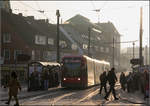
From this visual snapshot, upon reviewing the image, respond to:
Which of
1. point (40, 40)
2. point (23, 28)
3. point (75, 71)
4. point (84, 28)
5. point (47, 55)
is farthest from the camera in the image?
point (84, 28)

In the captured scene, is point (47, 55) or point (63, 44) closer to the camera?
point (47, 55)

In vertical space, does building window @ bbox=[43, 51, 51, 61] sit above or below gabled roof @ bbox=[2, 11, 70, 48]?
below

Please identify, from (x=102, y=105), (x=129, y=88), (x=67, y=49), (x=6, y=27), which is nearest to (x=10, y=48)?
(x=6, y=27)

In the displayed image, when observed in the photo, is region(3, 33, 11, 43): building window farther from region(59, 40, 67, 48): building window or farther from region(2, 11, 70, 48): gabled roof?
region(59, 40, 67, 48): building window

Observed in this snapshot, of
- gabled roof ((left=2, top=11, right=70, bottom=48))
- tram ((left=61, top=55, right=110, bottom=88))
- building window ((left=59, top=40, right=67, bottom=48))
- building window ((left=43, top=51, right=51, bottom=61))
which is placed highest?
gabled roof ((left=2, top=11, right=70, bottom=48))

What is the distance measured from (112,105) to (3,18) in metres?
50.3

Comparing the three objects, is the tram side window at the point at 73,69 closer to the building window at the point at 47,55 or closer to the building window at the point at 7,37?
the building window at the point at 7,37

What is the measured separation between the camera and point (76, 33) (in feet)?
310

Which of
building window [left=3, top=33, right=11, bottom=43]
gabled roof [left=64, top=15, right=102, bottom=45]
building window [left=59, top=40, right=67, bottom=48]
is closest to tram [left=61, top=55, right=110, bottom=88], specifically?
building window [left=3, top=33, right=11, bottom=43]

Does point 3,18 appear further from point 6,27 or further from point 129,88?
point 129,88

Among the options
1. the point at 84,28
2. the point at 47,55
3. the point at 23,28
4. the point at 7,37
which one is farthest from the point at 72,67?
the point at 84,28

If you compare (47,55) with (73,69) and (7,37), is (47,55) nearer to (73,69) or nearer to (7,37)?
(7,37)

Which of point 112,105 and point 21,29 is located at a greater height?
point 21,29

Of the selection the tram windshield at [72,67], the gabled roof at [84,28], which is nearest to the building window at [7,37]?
the gabled roof at [84,28]
